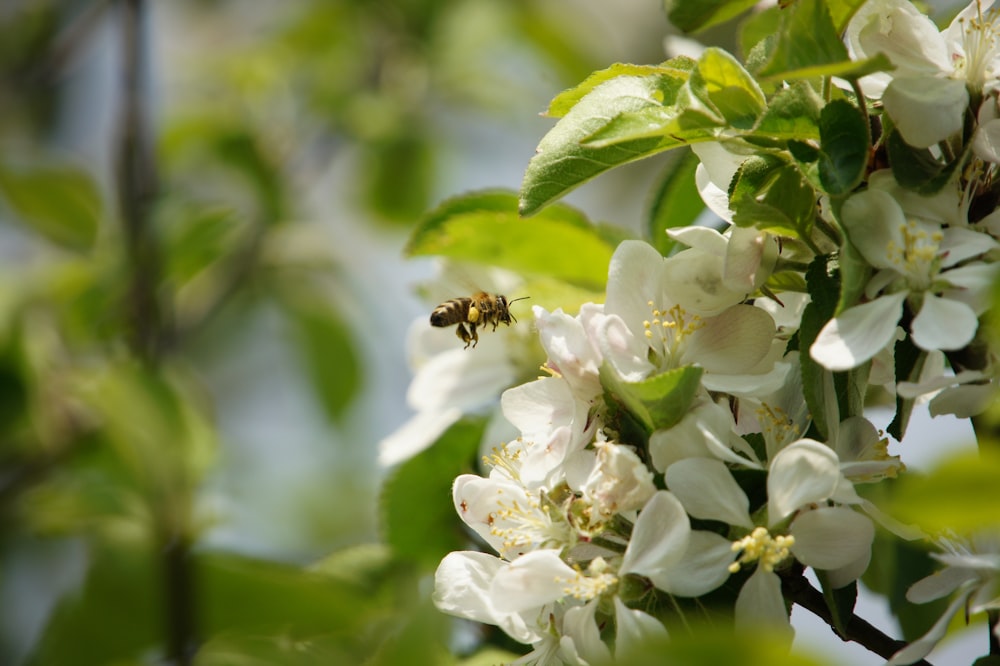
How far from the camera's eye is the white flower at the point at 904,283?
2.60ft

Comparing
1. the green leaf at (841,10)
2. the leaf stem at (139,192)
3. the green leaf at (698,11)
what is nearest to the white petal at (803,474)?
the green leaf at (841,10)

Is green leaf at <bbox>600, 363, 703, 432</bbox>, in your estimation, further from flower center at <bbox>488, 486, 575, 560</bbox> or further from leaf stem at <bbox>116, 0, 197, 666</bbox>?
leaf stem at <bbox>116, 0, 197, 666</bbox>

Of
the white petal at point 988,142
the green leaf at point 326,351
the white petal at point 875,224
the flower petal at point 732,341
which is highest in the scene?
the white petal at point 988,142

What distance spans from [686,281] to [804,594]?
262 millimetres

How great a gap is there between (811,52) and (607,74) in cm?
18

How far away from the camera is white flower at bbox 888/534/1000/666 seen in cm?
82

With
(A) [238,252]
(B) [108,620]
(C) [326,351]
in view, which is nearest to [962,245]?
(B) [108,620]

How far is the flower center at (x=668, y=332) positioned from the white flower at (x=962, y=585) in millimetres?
252

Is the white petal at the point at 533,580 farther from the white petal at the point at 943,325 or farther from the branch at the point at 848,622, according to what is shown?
the white petal at the point at 943,325

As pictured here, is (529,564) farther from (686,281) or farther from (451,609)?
(686,281)

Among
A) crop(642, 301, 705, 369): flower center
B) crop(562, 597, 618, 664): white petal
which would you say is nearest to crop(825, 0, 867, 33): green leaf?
crop(642, 301, 705, 369): flower center

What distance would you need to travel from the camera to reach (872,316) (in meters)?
0.82

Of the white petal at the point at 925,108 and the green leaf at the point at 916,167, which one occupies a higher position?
the white petal at the point at 925,108

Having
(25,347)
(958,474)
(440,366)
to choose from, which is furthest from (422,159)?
(958,474)
